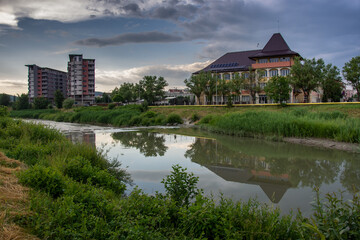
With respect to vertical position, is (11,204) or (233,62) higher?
(233,62)

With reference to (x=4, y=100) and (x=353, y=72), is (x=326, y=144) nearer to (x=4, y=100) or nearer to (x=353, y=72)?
(x=353, y=72)

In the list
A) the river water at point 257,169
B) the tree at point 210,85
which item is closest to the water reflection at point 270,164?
the river water at point 257,169

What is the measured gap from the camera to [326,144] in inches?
577

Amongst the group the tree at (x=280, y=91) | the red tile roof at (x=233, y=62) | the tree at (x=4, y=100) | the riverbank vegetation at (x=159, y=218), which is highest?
the red tile roof at (x=233, y=62)

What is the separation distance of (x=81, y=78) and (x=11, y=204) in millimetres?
84716

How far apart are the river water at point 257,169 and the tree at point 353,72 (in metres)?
24.7

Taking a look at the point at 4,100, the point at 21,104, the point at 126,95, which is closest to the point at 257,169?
the point at 126,95

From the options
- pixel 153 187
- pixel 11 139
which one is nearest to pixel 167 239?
pixel 153 187

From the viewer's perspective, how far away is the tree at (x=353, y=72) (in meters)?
34.4

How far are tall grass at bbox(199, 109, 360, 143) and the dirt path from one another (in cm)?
1453

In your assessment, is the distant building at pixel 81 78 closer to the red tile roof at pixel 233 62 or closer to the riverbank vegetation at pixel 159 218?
the red tile roof at pixel 233 62

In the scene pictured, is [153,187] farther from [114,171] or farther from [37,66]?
[37,66]


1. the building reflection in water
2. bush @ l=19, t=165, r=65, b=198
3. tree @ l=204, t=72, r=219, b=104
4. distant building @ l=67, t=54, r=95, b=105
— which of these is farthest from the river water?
distant building @ l=67, t=54, r=95, b=105

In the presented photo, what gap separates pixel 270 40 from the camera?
51.6 metres
